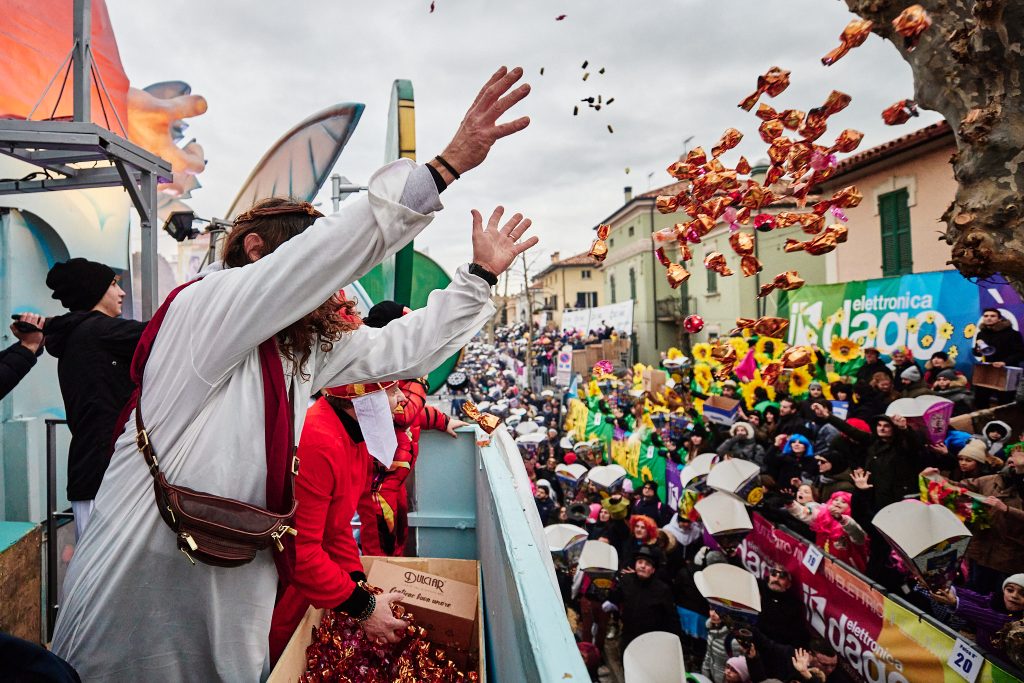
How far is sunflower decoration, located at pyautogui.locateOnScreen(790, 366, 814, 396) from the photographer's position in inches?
313

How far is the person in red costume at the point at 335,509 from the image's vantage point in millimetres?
1732

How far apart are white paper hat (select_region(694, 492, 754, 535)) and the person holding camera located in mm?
4626

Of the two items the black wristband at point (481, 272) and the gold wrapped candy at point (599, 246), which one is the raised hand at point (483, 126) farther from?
the gold wrapped candy at point (599, 246)

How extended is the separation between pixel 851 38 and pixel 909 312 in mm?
8122

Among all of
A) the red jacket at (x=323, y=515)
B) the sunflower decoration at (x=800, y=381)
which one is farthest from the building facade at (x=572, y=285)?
the red jacket at (x=323, y=515)

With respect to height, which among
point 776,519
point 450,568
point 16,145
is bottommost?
point 776,519

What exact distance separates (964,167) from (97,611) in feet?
9.14

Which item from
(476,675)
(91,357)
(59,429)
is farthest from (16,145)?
(59,429)

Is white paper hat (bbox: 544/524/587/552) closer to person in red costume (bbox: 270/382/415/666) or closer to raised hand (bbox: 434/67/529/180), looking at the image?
person in red costume (bbox: 270/382/415/666)

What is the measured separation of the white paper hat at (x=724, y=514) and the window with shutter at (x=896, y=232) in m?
10.4

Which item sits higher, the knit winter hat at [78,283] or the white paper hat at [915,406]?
the knit winter hat at [78,283]

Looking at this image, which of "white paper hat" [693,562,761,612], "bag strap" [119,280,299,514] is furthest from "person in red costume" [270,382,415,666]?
"white paper hat" [693,562,761,612]

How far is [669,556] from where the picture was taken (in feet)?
17.6

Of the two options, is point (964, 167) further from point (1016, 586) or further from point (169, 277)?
point (169, 277)
